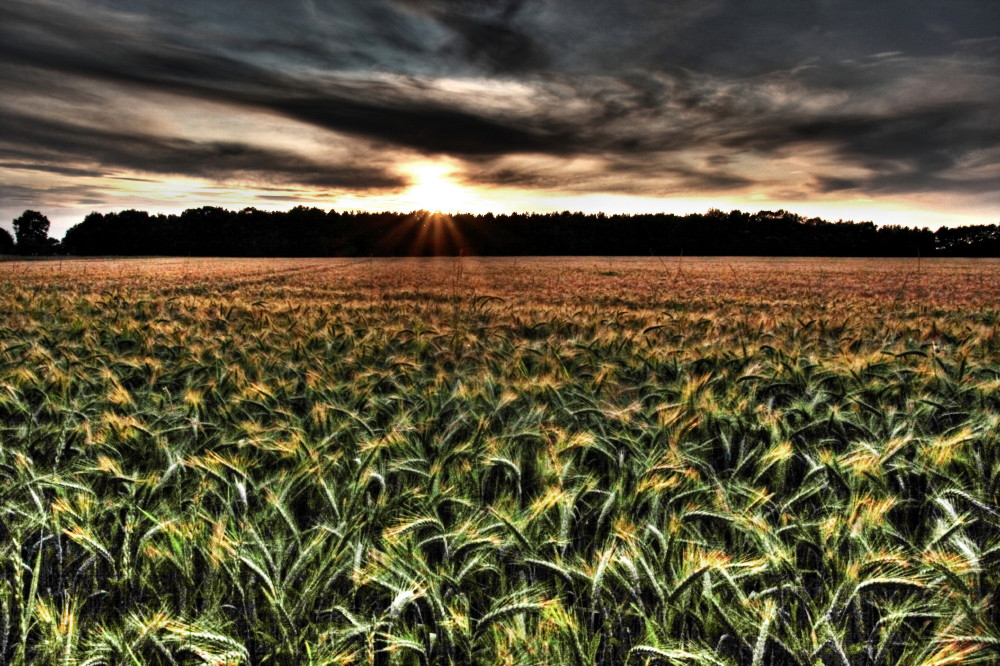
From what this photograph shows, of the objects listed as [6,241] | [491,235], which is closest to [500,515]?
[491,235]

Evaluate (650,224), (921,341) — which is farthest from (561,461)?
(650,224)

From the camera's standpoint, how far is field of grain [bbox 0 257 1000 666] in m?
1.37

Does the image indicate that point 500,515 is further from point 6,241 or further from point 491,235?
point 6,241

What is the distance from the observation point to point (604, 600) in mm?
1475

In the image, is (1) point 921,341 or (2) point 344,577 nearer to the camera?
(2) point 344,577

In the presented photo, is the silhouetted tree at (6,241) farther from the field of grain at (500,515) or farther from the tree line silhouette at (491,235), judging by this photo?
the field of grain at (500,515)

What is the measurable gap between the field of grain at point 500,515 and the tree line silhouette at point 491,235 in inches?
2532

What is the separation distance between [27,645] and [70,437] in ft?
3.95

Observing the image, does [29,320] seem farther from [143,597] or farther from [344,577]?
[344,577]

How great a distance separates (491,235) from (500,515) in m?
81.5

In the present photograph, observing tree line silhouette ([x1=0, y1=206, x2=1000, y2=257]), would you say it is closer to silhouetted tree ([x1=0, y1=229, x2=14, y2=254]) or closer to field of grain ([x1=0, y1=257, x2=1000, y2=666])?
silhouetted tree ([x1=0, y1=229, x2=14, y2=254])

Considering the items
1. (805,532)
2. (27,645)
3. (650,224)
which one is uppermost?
(650,224)

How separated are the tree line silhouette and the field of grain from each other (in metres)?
64.3

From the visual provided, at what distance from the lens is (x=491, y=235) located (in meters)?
81.8
